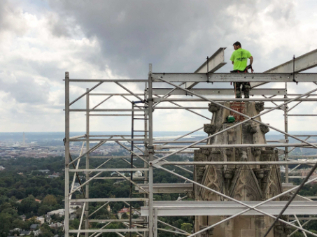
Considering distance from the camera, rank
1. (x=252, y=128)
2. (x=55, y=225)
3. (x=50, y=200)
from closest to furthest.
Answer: (x=252, y=128) → (x=55, y=225) → (x=50, y=200)

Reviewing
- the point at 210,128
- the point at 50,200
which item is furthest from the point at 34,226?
the point at 210,128

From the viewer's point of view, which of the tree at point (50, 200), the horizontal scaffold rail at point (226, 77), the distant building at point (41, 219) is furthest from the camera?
the tree at point (50, 200)

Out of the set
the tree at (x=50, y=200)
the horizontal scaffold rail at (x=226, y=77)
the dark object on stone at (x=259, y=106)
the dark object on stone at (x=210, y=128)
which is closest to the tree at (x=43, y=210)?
the tree at (x=50, y=200)

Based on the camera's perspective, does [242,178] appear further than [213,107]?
No

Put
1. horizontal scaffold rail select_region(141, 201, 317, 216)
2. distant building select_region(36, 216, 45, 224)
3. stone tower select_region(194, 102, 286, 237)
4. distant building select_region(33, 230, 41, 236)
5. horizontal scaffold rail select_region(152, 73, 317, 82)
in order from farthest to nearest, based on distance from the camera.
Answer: distant building select_region(36, 216, 45, 224), distant building select_region(33, 230, 41, 236), horizontal scaffold rail select_region(152, 73, 317, 82), stone tower select_region(194, 102, 286, 237), horizontal scaffold rail select_region(141, 201, 317, 216)

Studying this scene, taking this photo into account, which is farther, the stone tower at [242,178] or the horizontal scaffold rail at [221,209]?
the stone tower at [242,178]

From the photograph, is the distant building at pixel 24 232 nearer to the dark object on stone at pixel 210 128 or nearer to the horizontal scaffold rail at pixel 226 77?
the dark object on stone at pixel 210 128

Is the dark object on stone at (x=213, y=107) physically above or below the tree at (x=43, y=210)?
above

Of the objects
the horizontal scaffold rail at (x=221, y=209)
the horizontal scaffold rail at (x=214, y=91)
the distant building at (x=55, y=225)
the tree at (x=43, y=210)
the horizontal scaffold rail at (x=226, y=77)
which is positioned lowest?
the distant building at (x=55, y=225)

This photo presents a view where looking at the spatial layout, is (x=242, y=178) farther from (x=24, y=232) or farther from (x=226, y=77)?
(x=24, y=232)

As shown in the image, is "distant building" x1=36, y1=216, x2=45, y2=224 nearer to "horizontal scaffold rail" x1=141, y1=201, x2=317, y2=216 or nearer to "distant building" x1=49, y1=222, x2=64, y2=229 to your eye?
"distant building" x1=49, y1=222, x2=64, y2=229

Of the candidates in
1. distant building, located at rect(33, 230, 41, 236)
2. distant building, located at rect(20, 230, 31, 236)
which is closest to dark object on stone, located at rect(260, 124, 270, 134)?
distant building, located at rect(33, 230, 41, 236)

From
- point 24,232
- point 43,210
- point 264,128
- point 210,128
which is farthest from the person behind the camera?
point 43,210

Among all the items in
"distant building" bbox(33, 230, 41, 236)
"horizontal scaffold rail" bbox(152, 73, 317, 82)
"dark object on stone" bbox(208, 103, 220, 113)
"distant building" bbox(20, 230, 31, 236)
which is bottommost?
"distant building" bbox(20, 230, 31, 236)
